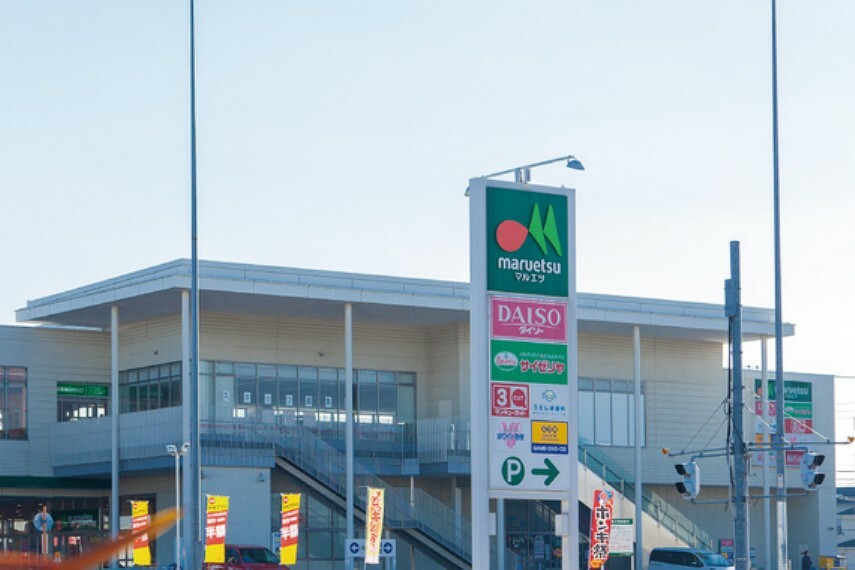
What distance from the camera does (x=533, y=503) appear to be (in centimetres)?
5028

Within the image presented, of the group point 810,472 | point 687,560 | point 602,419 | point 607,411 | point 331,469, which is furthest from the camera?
point 607,411

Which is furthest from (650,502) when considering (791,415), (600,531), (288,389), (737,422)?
(737,422)

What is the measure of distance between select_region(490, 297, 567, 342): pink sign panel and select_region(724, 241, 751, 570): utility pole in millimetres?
4883

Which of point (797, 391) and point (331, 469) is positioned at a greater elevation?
→ point (797, 391)

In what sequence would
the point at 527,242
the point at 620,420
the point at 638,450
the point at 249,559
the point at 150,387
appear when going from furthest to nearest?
the point at 620,420
the point at 638,450
the point at 150,387
the point at 249,559
the point at 527,242

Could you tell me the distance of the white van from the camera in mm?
43062

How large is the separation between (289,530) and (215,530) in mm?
1983

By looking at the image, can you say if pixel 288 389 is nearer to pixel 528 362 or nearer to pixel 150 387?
pixel 150 387

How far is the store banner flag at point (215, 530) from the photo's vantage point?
33344 millimetres

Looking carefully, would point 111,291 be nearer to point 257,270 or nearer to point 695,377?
point 257,270

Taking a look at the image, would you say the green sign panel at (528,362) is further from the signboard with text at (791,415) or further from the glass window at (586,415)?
the signboard with text at (791,415)

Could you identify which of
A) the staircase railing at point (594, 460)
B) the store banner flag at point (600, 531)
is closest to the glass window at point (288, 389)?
the staircase railing at point (594, 460)

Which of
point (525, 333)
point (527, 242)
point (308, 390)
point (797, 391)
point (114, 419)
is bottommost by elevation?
point (114, 419)

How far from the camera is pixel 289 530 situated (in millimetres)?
32938
